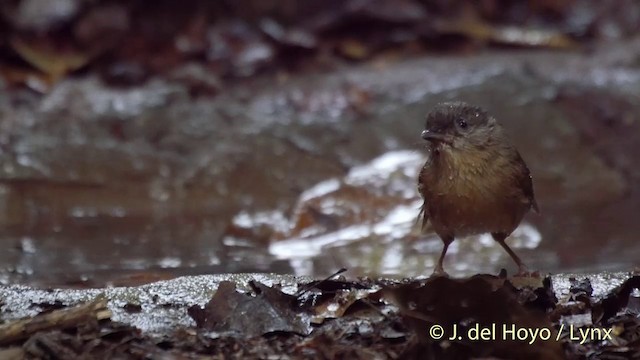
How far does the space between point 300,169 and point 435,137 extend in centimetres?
287

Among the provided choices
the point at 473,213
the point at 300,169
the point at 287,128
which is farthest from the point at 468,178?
the point at 287,128

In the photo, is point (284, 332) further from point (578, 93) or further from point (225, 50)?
point (225, 50)

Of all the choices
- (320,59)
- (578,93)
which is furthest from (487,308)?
(320,59)

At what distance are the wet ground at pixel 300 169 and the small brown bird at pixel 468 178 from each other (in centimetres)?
54

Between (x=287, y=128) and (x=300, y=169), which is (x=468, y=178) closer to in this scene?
(x=300, y=169)

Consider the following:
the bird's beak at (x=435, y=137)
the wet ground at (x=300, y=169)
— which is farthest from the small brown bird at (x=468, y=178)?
the wet ground at (x=300, y=169)

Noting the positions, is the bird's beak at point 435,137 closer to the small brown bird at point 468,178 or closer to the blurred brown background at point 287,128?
the small brown bird at point 468,178

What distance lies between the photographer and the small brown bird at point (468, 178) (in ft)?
11.9

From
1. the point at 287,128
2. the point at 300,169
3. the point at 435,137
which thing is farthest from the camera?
the point at 287,128

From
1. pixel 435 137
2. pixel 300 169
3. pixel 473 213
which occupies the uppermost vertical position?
pixel 300 169

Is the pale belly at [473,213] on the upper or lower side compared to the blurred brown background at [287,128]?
lower

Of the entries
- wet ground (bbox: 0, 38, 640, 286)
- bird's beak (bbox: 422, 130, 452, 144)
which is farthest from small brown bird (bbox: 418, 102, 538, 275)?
wet ground (bbox: 0, 38, 640, 286)

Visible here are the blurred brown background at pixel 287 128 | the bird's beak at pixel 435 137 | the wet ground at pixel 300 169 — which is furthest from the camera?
the blurred brown background at pixel 287 128

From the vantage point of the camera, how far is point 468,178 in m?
3.65
